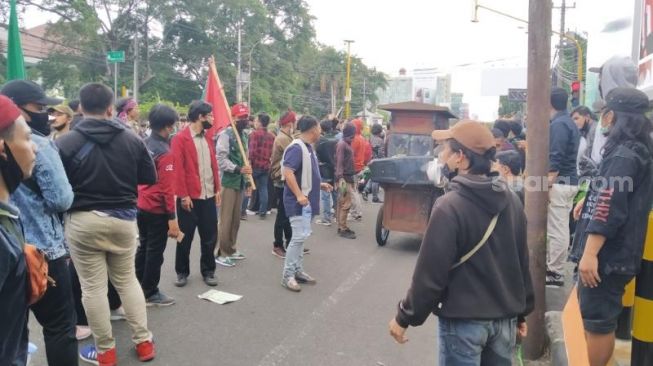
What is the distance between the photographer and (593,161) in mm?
4574

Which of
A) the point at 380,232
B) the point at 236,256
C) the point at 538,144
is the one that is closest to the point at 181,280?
the point at 236,256

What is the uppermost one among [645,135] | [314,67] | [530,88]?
[314,67]

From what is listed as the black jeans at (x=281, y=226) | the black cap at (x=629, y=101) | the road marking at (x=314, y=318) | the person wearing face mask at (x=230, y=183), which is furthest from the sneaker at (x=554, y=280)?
the person wearing face mask at (x=230, y=183)

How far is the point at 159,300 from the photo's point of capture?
17.2 ft

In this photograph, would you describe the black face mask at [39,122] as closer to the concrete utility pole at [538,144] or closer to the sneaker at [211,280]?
the sneaker at [211,280]

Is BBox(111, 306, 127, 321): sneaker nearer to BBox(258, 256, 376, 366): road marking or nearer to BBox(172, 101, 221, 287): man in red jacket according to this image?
BBox(172, 101, 221, 287): man in red jacket

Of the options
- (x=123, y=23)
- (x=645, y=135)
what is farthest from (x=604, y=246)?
(x=123, y=23)

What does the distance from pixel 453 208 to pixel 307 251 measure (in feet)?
17.5

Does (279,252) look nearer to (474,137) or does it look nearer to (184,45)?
(474,137)

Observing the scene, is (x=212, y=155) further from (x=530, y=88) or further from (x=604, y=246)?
(x=604, y=246)

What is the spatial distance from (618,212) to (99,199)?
Result: 131 inches

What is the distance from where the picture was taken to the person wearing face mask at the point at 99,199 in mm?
3791

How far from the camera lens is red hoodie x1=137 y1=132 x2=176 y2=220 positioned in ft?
16.2

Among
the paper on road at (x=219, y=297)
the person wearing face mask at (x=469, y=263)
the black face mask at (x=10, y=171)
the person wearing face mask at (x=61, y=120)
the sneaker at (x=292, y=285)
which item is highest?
the person wearing face mask at (x=61, y=120)
